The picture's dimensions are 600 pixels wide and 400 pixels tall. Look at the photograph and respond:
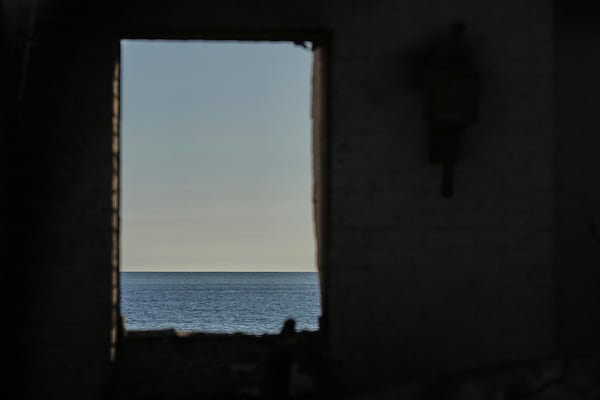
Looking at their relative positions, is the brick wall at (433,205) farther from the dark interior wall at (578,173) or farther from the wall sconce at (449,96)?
the dark interior wall at (578,173)

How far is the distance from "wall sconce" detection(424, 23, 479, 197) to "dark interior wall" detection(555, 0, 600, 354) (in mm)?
873

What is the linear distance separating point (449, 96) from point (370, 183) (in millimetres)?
754

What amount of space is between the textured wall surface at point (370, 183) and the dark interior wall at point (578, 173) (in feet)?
0.95

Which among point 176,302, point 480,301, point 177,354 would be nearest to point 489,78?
point 480,301

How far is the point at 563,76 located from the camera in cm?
673

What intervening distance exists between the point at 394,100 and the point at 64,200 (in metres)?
2.22

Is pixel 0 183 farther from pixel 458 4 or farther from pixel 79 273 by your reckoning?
pixel 458 4

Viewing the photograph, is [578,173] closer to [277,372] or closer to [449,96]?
[449,96]

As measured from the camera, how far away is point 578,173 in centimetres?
674

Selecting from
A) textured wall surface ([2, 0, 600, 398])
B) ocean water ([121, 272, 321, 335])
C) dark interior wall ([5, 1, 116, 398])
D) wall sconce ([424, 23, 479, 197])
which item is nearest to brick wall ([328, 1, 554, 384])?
textured wall surface ([2, 0, 600, 398])

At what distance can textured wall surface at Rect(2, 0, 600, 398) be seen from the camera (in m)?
6.22

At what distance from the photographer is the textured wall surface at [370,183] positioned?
6223 mm

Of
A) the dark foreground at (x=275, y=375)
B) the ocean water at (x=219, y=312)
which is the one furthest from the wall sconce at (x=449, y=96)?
the ocean water at (x=219, y=312)

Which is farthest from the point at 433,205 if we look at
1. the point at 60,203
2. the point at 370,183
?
the point at 60,203
